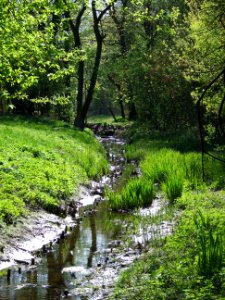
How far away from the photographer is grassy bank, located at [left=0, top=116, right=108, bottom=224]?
34.7ft

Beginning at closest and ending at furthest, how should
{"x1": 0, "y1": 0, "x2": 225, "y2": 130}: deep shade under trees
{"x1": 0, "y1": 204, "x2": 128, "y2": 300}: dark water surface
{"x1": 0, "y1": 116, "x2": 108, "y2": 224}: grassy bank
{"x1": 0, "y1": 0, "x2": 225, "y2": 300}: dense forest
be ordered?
{"x1": 0, "y1": 0, "x2": 225, "y2": 300}: dense forest
{"x1": 0, "y1": 204, "x2": 128, "y2": 300}: dark water surface
{"x1": 0, "y1": 116, "x2": 108, "y2": 224}: grassy bank
{"x1": 0, "y1": 0, "x2": 225, "y2": 130}: deep shade under trees

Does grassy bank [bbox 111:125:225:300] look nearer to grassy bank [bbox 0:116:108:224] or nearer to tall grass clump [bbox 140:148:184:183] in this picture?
grassy bank [bbox 0:116:108:224]

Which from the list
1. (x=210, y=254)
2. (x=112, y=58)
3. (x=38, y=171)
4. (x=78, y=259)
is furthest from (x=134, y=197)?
(x=112, y=58)

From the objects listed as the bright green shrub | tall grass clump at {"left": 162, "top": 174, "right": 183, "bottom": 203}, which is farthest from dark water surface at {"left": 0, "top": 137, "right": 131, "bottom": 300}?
tall grass clump at {"left": 162, "top": 174, "right": 183, "bottom": 203}

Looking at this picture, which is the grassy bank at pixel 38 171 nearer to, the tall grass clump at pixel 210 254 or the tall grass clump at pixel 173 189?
the tall grass clump at pixel 173 189

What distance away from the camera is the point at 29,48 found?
40.5 feet

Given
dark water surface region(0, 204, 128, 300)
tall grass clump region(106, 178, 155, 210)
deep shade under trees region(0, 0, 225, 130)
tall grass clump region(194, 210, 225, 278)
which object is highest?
deep shade under trees region(0, 0, 225, 130)

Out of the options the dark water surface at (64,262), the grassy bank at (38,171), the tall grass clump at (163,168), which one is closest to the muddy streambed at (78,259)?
the dark water surface at (64,262)

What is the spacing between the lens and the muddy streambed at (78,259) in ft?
22.7

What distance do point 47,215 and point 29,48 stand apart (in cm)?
442

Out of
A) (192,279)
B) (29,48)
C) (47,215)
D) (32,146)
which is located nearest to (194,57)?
(32,146)

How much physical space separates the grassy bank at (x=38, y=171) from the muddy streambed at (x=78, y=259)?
0.71 meters

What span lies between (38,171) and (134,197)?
274 cm

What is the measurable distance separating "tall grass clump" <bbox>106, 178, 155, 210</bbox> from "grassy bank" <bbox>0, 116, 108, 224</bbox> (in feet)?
4.82
